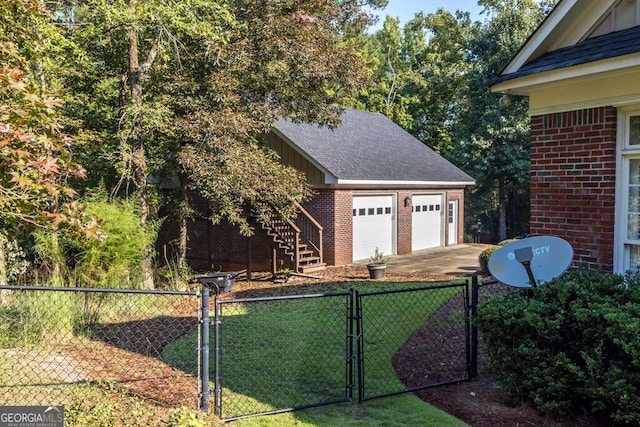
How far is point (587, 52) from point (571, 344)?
3.21 meters

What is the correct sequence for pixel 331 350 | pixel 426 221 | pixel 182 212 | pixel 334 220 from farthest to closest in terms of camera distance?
pixel 426 221
pixel 334 220
pixel 182 212
pixel 331 350

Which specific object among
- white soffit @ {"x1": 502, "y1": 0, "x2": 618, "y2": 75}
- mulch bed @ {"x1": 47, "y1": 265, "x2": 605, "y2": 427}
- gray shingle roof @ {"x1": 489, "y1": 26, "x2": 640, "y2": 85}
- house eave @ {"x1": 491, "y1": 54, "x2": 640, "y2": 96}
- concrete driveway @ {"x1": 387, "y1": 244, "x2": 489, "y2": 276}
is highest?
white soffit @ {"x1": 502, "y1": 0, "x2": 618, "y2": 75}

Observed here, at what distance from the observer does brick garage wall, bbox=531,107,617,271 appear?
577 cm

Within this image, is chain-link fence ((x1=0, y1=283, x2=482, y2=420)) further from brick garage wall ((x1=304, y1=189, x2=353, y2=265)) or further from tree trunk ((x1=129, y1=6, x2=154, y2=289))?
brick garage wall ((x1=304, y1=189, x2=353, y2=265))

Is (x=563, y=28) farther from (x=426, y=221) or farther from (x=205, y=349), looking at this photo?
(x=426, y=221)

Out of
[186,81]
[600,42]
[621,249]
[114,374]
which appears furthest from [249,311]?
[600,42]

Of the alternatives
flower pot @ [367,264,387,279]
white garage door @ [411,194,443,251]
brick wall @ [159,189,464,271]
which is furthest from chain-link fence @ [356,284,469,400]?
white garage door @ [411,194,443,251]

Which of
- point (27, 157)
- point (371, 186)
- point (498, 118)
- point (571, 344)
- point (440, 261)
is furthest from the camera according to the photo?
point (498, 118)

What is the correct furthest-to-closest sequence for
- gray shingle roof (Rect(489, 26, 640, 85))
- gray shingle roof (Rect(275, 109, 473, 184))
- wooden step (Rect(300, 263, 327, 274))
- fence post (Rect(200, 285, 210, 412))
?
gray shingle roof (Rect(275, 109, 473, 184))
wooden step (Rect(300, 263, 327, 274))
gray shingle roof (Rect(489, 26, 640, 85))
fence post (Rect(200, 285, 210, 412))

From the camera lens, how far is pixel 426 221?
21797 mm

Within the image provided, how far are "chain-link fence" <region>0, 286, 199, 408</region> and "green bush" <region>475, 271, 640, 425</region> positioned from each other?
114 inches

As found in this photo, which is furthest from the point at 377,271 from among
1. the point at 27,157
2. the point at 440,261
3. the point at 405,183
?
the point at 27,157

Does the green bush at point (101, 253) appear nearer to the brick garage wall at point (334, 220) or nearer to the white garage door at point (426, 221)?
the brick garage wall at point (334, 220)

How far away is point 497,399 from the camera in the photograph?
17.5 ft
